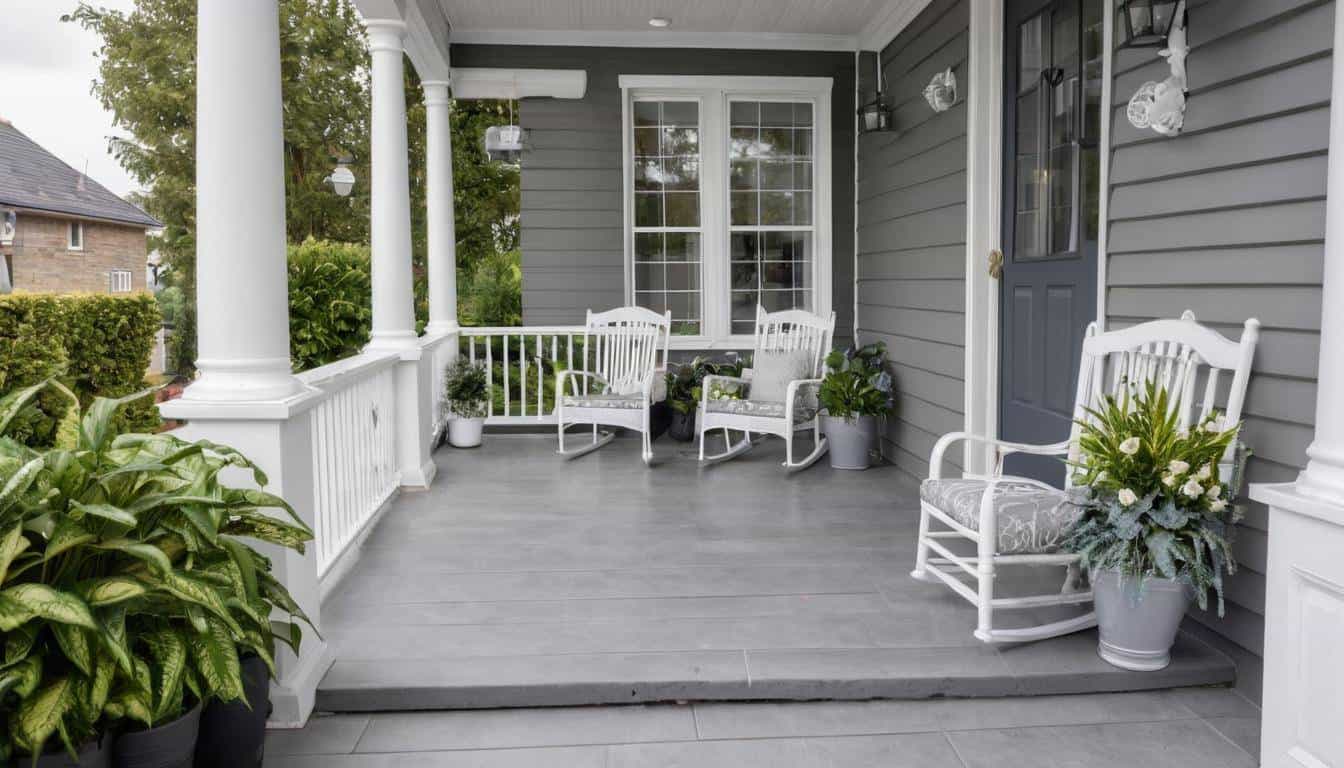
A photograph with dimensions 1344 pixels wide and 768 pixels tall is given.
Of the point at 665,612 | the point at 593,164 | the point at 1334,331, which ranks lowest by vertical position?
the point at 665,612

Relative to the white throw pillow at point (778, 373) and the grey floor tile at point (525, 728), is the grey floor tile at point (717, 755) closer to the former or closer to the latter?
the grey floor tile at point (525, 728)

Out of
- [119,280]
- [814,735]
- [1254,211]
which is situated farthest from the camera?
[119,280]

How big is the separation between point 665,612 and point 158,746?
169cm

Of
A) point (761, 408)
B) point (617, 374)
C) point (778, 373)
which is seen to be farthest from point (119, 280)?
point (761, 408)

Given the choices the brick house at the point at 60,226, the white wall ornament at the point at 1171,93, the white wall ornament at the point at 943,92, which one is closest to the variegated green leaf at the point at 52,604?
the white wall ornament at the point at 1171,93

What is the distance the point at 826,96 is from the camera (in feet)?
23.1

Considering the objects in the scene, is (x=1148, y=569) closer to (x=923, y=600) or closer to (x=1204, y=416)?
(x=1204, y=416)

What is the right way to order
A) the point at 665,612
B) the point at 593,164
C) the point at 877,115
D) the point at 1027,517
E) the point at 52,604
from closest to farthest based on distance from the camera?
the point at 52,604 < the point at 1027,517 < the point at 665,612 < the point at 877,115 < the point at 593,164

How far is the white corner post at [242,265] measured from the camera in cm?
251

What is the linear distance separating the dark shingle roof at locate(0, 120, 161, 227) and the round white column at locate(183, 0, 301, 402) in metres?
15.6

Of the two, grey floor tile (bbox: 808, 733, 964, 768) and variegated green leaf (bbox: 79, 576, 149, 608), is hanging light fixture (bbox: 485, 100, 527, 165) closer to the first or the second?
grey floor tile (bbox: 808, 733, 964, 768)

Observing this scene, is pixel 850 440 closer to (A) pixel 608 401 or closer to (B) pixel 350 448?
(A) pixel 608 401

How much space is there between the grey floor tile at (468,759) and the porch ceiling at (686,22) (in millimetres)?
4615

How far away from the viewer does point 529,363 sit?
8.37 m
